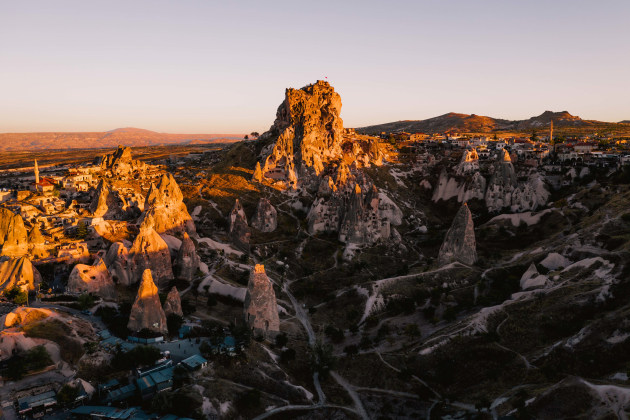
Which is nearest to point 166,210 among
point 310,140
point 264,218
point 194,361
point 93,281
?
point 264,218

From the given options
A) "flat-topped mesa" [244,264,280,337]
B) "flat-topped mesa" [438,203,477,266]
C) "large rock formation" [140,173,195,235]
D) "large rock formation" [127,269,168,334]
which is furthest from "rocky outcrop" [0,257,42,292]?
"flat-topped mesa" [438,203,477,266]

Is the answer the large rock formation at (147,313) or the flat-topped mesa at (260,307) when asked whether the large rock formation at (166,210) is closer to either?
the large rock formation at (147,313)

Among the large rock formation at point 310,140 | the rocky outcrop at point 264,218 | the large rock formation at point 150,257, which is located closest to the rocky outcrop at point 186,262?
the large rock formation at point 150,257

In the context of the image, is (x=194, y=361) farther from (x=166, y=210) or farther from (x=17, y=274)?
(x=166, y=210)

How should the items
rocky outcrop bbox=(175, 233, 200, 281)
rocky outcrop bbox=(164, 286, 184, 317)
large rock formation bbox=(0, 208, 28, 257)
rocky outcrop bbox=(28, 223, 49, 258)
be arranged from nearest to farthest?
rocky outcrop bbox=(164, 286, 184, 317) → large rock formation bbox=(0, 208, 28, 257) → rocky outcrop bbox=(28, 223, 49, 258) → rocky outcrop bbox=(175, 233, 200, 281)

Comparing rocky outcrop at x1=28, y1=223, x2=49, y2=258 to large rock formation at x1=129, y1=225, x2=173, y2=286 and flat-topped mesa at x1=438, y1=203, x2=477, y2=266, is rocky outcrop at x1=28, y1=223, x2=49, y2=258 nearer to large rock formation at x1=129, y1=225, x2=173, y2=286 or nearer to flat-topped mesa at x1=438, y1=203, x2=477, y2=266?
large rock formation at x1=129, y1=225, x2=173, y2=286

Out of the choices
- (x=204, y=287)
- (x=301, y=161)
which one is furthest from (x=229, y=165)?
(x=204, y=287)
